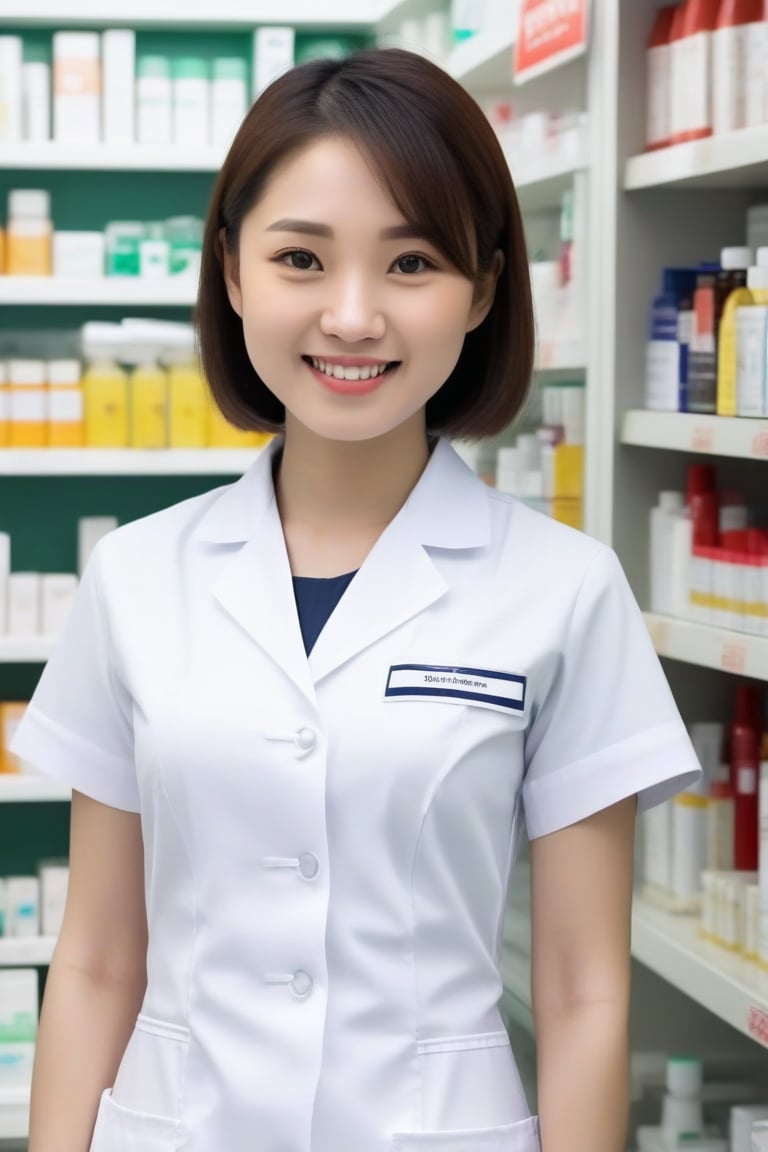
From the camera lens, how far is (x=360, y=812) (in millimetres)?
1175

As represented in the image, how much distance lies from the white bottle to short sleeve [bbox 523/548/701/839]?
1334 mm

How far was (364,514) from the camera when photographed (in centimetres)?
133

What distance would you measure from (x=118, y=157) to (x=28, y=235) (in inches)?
11.8

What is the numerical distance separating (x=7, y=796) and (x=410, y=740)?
2.94m

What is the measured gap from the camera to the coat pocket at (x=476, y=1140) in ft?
3.82

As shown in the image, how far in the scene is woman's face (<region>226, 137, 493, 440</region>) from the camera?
1.16m

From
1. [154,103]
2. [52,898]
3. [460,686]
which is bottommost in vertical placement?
[52,898]

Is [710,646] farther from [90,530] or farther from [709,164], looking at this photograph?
[90,530]

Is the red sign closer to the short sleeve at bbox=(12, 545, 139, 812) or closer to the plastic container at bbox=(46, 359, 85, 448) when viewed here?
the plastic container at bbox=(46, 359, 85, 448)

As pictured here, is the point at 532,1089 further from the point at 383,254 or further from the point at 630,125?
the point at 383,254

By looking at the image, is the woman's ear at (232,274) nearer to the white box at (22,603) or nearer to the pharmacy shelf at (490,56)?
the pharmacy shelf at (490,56)

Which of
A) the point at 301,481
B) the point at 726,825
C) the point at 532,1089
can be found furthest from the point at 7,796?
the point at 301,481

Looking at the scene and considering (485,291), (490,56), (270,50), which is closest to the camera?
(485,291)

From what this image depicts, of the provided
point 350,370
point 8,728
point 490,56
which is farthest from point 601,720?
point 8,728
